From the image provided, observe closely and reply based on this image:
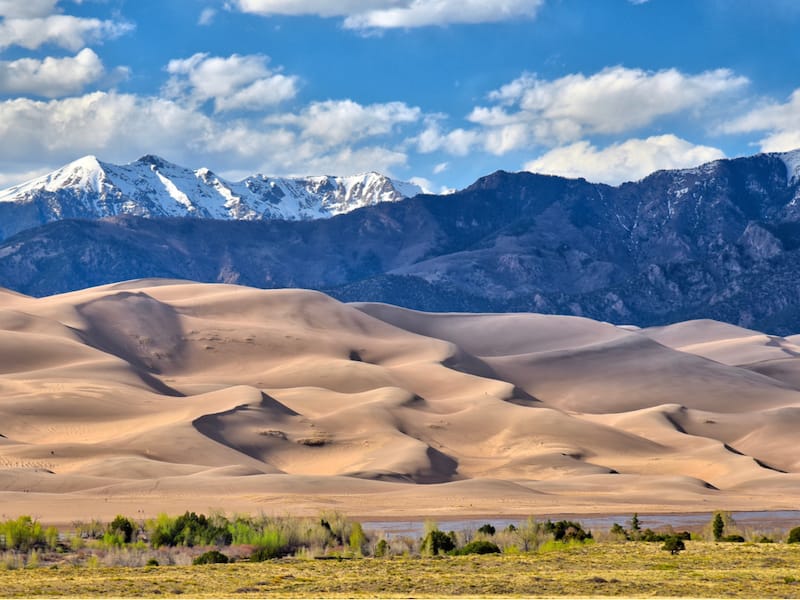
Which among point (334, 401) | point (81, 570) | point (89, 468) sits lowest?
point (81, 570)

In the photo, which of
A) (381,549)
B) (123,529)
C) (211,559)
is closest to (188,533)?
(123,529)

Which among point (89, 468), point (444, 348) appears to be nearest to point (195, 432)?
point (89, 468)

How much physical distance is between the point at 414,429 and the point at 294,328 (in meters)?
50.0

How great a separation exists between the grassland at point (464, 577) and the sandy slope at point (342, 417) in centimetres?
2739

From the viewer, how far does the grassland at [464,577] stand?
29547 millimetres

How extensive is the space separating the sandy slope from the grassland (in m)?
27.4

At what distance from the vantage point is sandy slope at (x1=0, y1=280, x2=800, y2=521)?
76.2m

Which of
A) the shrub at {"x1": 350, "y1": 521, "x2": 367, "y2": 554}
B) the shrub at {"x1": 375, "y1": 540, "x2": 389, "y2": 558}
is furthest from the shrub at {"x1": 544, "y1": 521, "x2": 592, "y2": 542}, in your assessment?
the shrub at {"x1": 350, "y1": 521, "x2": 367, "y2": 554}

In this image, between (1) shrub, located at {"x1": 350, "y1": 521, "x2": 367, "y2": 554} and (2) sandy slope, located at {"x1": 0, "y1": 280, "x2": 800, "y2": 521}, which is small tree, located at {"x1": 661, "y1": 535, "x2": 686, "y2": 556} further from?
(2) sandy slope, located at {"x1": 0, "y1": 280, "x2": 800, "y2": 521}

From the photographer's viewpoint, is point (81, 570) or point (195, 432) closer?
point (81, 570)

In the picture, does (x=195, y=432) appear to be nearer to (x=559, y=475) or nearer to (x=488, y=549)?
(x=559, y=475)

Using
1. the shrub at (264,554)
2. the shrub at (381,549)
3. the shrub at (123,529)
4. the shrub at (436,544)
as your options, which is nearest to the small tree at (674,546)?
the shrub at (436,544)

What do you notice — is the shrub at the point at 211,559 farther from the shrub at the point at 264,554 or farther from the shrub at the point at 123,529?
the shrub at the point at 123,529

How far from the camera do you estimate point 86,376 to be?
111188mm
